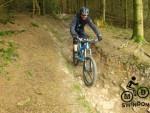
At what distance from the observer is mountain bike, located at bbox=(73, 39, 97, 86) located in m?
10.9

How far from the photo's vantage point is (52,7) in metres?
20.0

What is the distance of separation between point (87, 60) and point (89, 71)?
0.33m

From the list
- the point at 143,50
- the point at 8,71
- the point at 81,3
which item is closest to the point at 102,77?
the point at 143,50

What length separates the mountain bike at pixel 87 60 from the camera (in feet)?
35.9

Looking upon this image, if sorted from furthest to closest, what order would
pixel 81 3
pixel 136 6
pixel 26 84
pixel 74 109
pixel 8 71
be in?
1. pixel 81 3
2. pixel 136 6
3. pixel 8 71
4. pixel 26 84
5. pixel 74 109

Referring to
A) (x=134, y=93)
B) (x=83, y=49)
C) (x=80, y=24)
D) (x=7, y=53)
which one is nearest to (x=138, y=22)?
(x=80, y=24)

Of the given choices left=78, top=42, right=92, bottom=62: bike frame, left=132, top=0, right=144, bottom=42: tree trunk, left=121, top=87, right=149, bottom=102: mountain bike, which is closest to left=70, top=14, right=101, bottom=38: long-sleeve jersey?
left=78, top=42, right=92, bottom=62: bike frame

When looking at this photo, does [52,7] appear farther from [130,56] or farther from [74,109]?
[74,109]

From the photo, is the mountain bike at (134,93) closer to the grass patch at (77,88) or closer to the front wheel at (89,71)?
the front wheel at (89,71)

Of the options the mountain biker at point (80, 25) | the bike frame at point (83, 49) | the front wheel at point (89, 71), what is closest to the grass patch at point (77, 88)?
the front wheel at point (89, 71)

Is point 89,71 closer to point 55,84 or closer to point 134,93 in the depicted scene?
point 55,84

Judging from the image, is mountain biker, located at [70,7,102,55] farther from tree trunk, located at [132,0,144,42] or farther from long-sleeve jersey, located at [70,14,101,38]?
tree trunk, located at [132,0,144,42]

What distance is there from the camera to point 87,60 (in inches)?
442

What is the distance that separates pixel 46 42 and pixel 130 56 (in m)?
3.93
